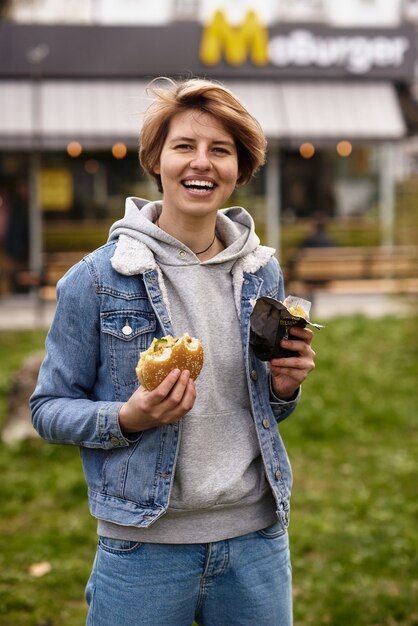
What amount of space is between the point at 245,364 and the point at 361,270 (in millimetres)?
12622

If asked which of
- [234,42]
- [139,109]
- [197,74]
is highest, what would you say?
[234,42]

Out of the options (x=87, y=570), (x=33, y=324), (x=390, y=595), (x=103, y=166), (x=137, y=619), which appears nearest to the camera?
(x=137, y=619)

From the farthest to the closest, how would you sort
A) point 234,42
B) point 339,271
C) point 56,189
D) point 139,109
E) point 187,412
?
point 56,189 → point 234,42 → point 139,109 → point 339,271 → point 187,412

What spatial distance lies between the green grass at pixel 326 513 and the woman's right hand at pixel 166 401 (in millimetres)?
2633

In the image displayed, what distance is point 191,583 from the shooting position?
2.53 metres

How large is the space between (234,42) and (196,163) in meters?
14.6

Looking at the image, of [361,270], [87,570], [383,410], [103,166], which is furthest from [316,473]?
[103,166]

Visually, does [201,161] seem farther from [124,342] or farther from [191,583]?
[191,583]

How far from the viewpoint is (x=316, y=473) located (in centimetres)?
694

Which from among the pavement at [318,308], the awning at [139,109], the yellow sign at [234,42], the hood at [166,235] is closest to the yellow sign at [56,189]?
the awning at [139,109]

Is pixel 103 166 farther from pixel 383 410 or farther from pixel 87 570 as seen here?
pixel 87 570

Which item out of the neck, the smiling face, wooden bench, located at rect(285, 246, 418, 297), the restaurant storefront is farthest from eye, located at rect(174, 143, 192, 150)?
the restaurant storefront

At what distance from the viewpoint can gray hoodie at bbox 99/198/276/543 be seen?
2.50 metres

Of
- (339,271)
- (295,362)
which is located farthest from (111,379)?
(339,271)
